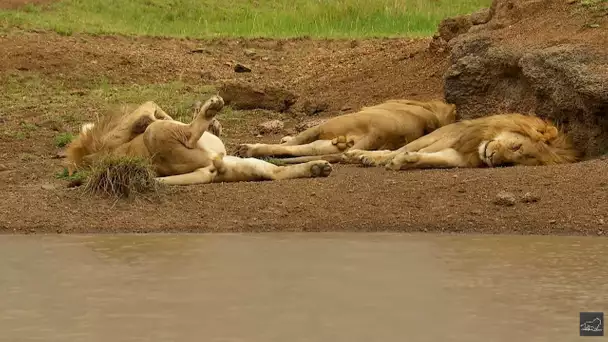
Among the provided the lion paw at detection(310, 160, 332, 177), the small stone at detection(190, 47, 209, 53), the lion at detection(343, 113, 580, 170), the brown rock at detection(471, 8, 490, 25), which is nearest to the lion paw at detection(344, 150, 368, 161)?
the lion at detection(343, 113, 580, 170)

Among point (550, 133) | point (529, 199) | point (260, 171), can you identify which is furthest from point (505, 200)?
point (260, 171)

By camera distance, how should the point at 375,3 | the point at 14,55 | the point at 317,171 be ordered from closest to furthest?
the point at 317,171 → the point at 14,55 → the point at 375,3

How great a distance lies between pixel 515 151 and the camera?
9586 millimetres

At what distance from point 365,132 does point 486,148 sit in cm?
130

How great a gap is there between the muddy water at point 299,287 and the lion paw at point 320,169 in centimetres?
150

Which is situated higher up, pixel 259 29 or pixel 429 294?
pixel 429 294

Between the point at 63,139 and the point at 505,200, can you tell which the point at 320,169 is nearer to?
the point at 505,200

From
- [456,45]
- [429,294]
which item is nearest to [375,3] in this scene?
[456,45]

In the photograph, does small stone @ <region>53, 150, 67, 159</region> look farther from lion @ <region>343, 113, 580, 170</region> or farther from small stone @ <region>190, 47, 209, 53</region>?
small stone @ <region>190, 47, 209, 53</region>

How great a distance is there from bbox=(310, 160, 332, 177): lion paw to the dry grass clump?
1.19m

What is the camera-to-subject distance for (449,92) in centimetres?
1075

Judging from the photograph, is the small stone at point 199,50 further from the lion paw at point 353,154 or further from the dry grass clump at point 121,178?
the dry grass clump at point 121,178

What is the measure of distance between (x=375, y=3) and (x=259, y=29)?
2.48 meters

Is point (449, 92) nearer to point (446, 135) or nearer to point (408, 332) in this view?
point (446, 135)
